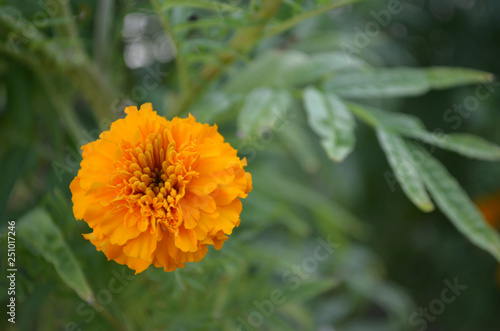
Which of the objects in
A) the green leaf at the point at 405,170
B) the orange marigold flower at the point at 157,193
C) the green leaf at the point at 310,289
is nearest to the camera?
the orange marigold flower at the point at 157,193

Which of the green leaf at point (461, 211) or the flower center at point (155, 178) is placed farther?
the green leaf at point (461, 211)

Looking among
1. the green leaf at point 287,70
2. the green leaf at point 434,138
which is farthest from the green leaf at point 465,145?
the green leaf at point 287,70

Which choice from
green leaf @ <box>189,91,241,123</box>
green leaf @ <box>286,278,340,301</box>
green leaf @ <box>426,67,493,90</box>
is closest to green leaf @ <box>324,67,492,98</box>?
green leaf @ <box>426,67,493,90</box>

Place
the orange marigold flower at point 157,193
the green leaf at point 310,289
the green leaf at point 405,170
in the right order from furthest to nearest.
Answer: the green leaf at point 310,289, the green leaf at point 405,170, the orange marigold flower at point 157,193

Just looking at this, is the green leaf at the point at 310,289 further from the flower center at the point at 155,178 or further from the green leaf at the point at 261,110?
the flower center at the point at 155,178

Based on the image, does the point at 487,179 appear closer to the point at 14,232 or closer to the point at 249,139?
the point at 249,139

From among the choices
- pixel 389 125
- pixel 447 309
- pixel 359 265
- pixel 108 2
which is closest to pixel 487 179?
pixel 359 265

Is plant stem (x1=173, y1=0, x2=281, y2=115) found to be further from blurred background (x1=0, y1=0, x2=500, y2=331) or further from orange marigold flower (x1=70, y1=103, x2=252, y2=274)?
orange marigold flower (x1=70, y1=103, x2=252, y2=274)

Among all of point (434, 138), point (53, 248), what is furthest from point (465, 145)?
point (53, 248)
